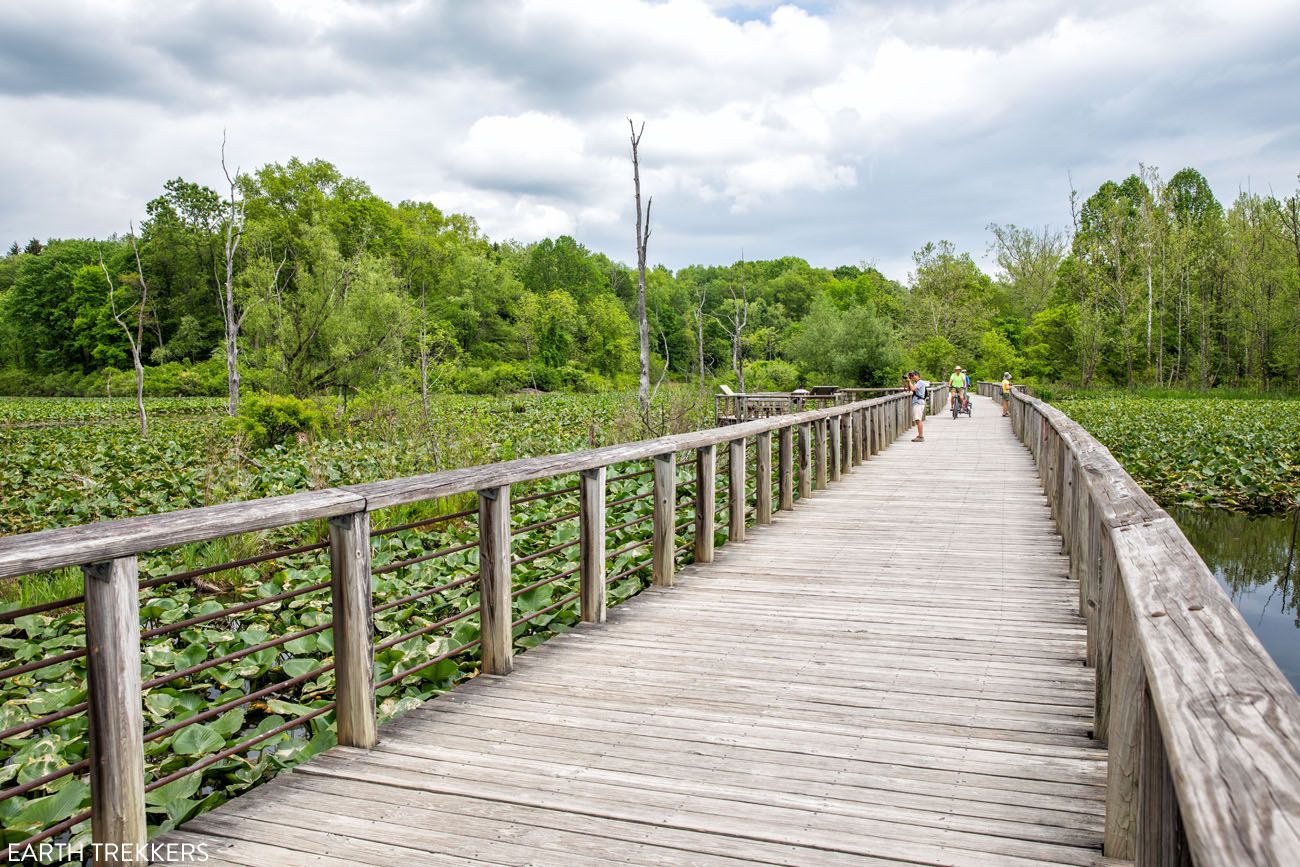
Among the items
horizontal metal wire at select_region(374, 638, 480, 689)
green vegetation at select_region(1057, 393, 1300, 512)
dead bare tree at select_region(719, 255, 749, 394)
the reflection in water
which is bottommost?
the reflection in water

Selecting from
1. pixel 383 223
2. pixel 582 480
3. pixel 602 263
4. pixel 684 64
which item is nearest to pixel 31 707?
pixel 582 480

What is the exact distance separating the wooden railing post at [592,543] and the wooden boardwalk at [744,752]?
0.50 ft

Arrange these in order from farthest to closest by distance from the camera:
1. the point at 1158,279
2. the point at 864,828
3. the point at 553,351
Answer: the point at 553,351 → the point at 1158,279 → the point at 864,828

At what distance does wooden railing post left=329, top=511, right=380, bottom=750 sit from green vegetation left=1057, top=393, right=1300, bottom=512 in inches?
565

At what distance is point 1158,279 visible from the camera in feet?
179

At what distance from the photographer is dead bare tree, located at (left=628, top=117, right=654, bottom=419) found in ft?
54.9

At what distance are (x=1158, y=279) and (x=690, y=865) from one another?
61.7 metres

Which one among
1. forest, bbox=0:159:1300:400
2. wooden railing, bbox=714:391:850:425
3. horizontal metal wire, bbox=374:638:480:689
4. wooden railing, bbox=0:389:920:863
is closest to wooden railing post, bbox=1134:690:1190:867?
wooden railing, bbox=0:389:920:863

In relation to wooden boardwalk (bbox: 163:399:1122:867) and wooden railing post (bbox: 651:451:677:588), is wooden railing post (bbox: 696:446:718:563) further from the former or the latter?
wooden boardwalk (bbox: 163:399:1122:867)

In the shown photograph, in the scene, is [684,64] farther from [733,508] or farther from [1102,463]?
[1102,463]

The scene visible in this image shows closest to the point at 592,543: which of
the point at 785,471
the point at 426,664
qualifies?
the point at 426,664

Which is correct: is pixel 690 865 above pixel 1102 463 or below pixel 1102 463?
below

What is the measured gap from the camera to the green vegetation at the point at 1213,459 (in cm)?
1414

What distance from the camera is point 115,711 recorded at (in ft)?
7.57
